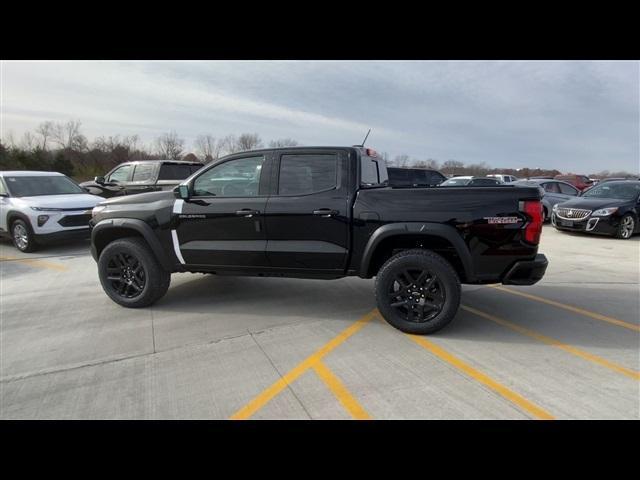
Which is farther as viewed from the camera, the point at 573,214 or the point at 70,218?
the point at 573,214

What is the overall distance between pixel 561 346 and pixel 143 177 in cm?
1038

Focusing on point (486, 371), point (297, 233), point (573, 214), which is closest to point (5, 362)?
point (297, 233)

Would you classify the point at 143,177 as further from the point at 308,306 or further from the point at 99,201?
the point at 308,306

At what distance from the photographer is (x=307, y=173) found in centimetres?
394

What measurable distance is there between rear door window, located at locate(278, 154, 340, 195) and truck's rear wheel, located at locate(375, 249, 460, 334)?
1098mm

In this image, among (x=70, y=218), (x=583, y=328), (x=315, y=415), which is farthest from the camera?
(x=70, y=218)

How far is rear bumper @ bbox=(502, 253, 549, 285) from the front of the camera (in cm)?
341

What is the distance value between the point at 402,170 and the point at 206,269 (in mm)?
13298

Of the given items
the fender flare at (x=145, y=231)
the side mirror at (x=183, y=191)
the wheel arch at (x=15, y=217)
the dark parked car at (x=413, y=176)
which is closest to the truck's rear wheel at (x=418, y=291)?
the side mirror at (x=183, y=191)

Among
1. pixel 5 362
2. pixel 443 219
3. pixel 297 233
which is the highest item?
pixel 443 219

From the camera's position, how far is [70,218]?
769cm

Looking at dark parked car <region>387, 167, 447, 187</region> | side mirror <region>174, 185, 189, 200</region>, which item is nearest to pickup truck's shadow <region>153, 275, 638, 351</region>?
side mirror <region>174, 185, 189, 200</region>

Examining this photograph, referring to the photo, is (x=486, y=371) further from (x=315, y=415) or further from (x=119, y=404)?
(x=119, y=404)

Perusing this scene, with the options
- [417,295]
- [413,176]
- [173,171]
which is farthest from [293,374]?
[413,176]
